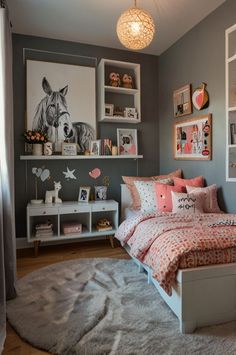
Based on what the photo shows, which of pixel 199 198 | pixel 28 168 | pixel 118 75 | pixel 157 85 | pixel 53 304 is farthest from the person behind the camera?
pixel 157 85

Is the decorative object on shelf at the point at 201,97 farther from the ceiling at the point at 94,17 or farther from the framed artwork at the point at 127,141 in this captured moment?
the framed artwork at the point at 127,141

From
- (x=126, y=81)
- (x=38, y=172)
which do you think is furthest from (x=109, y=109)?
(x=38, y=172)

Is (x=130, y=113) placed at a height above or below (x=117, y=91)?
below

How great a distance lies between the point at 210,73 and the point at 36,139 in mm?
2096

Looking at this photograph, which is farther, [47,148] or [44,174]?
[44,174]

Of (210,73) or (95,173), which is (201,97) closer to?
(210,73)

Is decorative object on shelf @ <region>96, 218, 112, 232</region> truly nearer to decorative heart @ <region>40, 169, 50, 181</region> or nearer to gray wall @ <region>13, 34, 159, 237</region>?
gray wall @ <region>13, 34, 159, 237</region>

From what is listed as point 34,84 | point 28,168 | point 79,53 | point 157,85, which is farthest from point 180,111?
point 28,168

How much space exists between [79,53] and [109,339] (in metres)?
3.21

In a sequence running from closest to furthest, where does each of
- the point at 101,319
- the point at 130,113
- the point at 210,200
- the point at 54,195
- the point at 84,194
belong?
1. the point at 101,319
2. the point at 210,200
3. the point at 54,195
4. the point at 84,194
5. the point at 130,113

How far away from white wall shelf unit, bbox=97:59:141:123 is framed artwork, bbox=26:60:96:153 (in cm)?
15

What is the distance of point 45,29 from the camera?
9.48 ft

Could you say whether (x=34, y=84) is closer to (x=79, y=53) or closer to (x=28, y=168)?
(x=79, y=53)

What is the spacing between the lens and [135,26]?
1.91 m
